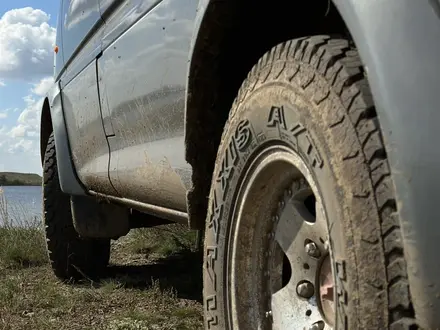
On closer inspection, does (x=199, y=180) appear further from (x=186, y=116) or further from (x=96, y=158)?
(x=96, y=158)

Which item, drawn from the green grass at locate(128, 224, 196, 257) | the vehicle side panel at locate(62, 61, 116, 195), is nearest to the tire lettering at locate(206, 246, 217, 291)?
the vehicle side panel at locate(62, 61, 116, 195)

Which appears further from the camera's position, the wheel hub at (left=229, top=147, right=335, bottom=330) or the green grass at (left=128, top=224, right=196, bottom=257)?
the green grass at (left=128, top=224, right=196, bottom=257)

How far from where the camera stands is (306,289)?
1585 millimetres

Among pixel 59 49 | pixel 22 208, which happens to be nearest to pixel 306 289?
pixel 59 49

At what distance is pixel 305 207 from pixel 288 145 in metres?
0.20

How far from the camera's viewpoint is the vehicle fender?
4.23m

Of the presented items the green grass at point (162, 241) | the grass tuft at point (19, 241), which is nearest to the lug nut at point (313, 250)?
the green grass at point (162, 241)

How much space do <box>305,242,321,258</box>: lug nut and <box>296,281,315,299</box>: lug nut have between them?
2.9 inches

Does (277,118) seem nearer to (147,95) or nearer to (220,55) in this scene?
(220,55)

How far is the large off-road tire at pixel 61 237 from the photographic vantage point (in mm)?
4625

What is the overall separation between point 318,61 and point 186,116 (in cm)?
73

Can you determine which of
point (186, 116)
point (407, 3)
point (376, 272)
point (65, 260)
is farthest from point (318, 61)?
point (65, 260)

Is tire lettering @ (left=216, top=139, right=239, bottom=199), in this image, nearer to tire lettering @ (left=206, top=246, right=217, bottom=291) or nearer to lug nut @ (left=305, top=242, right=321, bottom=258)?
tire lettering @ (left=206, top=246, right=217, bottom=291)

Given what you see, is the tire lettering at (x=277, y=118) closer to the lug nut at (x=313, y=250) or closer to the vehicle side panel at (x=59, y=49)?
the lug nut at (x=313, y=250)
